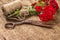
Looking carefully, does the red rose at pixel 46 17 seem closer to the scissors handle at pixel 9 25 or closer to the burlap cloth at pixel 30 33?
the burlap cloth at pixel 30 33

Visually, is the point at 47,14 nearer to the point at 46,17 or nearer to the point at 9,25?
the point at 46,17

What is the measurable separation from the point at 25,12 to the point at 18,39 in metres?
0.27

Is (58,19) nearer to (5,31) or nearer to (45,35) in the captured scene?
(45,35)

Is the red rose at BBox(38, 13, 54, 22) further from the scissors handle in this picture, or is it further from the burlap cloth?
the scissors handle

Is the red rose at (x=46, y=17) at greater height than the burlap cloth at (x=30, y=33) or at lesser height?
greater

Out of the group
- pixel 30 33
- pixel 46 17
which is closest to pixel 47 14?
pixel 46 17

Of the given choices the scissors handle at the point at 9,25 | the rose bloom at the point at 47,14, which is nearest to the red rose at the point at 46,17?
the rose bloom at the point at 47,14

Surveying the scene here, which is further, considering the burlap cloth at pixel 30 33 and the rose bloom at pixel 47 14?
the rose bloom at pixel 47 14

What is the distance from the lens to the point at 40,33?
0.79 m

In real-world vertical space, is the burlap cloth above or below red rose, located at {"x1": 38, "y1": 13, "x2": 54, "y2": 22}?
below

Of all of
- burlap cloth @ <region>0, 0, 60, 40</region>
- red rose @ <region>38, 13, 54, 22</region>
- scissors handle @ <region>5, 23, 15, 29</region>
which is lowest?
burlap cloth @ <region>0, 0, 60, 40</region>

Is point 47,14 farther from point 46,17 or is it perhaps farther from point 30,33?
point 30,33

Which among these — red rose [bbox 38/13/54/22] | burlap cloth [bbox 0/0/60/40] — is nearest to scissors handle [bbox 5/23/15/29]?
burlap cloth [bbox 0/0/60/40]

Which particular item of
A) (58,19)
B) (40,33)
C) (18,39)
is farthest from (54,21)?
(18,39)
